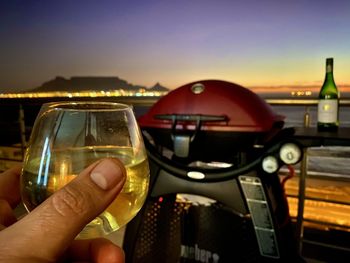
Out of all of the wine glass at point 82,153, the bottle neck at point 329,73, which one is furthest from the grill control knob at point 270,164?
the bottle neck at point 329,73

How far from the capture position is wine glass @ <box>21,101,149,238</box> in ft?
1.28

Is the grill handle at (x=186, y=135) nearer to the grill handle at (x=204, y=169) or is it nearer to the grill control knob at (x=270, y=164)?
the grill handle at (x=204, y=169)

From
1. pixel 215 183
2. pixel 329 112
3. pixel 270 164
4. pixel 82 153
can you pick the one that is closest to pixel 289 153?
pixel 270 164

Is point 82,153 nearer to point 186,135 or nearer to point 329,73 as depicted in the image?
point 186,135

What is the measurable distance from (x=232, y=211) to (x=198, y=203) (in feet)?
0.46

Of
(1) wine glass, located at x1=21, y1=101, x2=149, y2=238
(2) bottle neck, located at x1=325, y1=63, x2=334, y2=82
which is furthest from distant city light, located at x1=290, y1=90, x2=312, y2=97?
(1) wine glass, located at x1=21, y1=101, x2=149, y2=238

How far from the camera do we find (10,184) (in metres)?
0.60

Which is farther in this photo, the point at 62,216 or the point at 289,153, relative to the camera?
the point at 289,153

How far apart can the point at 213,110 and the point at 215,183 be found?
0.26m

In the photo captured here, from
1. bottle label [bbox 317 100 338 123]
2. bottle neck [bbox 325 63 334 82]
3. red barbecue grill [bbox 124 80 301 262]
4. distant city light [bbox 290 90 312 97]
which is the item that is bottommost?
red barbecue grill [bbox 124 80 301 262]

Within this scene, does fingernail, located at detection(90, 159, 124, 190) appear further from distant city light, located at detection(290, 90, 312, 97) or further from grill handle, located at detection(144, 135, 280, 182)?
distant city light, located at detection(290, 90, 312, 97)

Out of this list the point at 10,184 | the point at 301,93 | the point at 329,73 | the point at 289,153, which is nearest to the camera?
the point at 10,184

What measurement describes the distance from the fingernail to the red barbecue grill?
713 millimetres

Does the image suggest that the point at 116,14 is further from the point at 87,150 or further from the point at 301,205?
the point at 87,150
